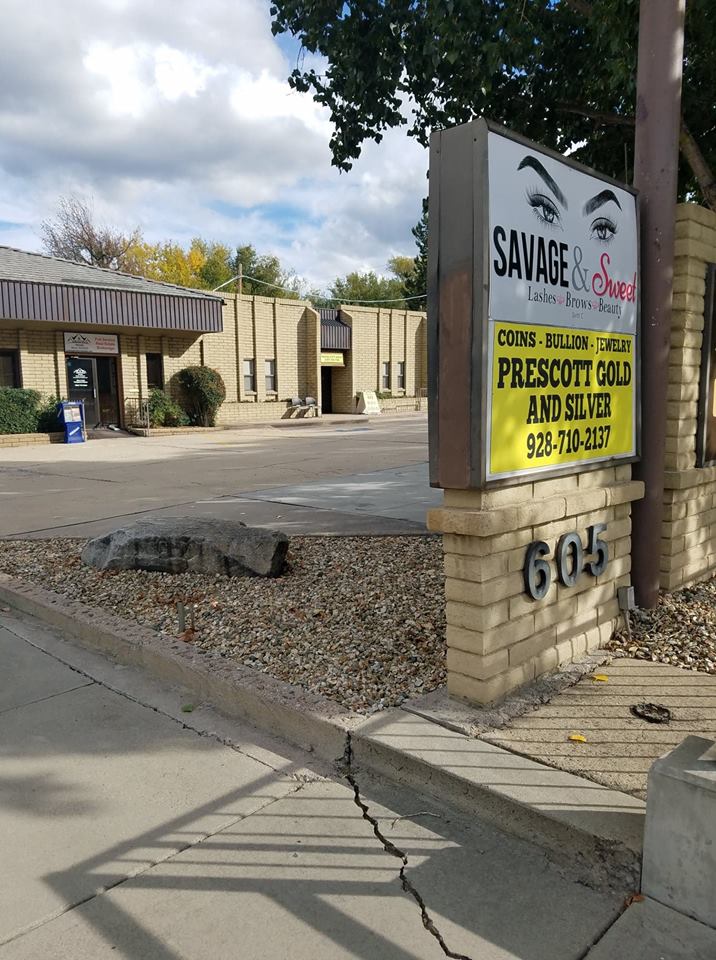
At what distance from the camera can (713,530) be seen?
5555 mm

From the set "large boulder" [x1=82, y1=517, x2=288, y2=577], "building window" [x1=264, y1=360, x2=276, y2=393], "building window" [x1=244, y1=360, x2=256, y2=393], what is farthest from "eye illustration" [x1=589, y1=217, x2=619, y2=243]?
"building window" [x1=264, y1=360, x2=276, y2=393]

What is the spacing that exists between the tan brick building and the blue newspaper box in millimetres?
1588

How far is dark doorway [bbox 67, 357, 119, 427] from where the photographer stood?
78.0 ft

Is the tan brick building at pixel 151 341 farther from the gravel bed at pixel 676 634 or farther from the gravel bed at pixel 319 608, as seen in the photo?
the gravel bed at pixel 676 634

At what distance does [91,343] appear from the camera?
2391 cm

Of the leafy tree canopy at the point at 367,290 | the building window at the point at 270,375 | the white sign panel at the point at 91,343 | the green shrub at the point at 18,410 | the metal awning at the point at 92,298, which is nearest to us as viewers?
the metal awning at the point at 92,298

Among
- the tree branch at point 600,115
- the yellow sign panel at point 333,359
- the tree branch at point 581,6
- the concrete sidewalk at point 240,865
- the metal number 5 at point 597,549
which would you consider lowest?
the concrete sidewalk at point 240,865

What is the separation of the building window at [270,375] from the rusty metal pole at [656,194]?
27.6 meters

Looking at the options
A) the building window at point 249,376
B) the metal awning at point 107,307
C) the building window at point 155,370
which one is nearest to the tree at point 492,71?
the metal awning at point 107,307

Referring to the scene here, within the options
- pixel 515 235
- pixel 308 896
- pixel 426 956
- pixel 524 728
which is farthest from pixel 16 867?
pixel 515 235

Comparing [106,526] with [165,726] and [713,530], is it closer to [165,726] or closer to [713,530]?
[165,726]

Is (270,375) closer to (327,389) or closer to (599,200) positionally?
(327,389)

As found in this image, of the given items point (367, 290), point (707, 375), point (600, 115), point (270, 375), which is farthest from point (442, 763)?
point (367, 290)

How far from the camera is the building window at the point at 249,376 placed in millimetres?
30531
